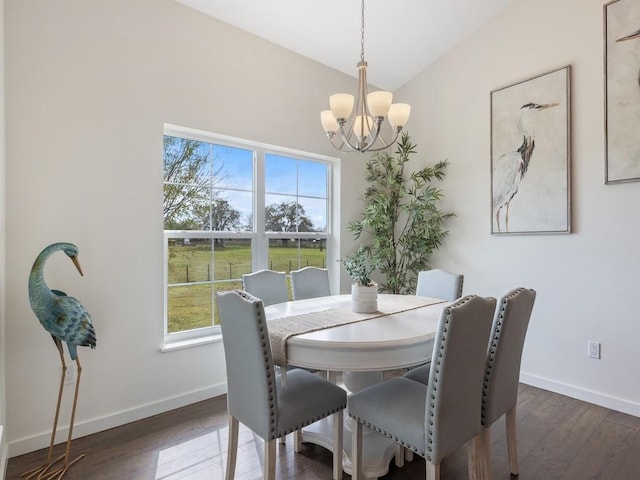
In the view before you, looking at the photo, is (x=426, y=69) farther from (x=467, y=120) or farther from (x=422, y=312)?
(x=422, y=312)

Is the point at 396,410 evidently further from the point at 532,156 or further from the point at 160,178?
the point at 532,156

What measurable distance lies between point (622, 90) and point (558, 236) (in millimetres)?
1130

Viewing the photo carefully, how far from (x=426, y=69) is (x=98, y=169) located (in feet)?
11.0

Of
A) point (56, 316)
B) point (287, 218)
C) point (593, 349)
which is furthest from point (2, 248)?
point (593, 349)

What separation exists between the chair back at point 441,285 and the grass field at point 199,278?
1519 mm

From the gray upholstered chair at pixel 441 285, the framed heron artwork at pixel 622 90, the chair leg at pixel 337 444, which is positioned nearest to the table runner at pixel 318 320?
the gray upholstered chair at pixel 441 285

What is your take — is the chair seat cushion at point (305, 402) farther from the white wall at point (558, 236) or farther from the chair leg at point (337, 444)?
the white wall at point (558, 236)

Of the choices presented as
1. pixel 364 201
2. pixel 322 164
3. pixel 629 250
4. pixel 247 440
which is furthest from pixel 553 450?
pixel 322 164

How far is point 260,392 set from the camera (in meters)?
1.56

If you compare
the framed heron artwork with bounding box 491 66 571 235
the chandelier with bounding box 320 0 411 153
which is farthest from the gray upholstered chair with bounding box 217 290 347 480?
the framed heron artwork with bounding box 491 66 571 235

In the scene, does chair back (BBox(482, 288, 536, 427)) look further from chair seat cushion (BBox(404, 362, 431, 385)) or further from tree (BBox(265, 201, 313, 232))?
tree (BBox(265, 201, 313, 232))

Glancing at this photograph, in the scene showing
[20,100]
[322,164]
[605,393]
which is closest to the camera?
[20,100]

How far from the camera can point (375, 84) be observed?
4164mm

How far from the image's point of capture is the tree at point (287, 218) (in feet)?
11.3
